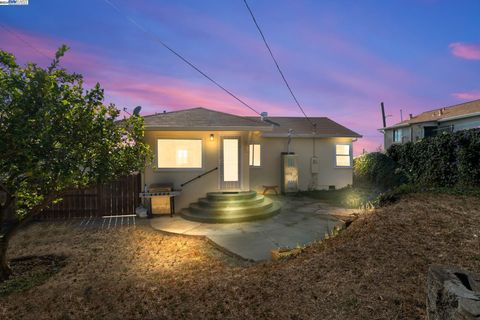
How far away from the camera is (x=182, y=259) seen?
476 cm

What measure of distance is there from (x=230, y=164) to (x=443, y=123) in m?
17.9

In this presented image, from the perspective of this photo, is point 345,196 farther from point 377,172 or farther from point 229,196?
point 229,196

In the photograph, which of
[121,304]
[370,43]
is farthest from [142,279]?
[370,43]

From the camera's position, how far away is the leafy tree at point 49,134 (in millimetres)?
3357

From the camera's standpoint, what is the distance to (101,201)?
28.0 ft

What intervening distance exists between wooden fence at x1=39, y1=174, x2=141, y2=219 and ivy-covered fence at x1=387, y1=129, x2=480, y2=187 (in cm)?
1094

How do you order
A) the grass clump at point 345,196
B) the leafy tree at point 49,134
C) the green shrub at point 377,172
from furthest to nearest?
the green shrub at point 377,172 < the grass clump at point 345,196 < the leafy tree at point 49,134

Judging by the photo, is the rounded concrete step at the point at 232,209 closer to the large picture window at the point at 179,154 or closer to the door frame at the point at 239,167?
the door frame at the point at 239,167

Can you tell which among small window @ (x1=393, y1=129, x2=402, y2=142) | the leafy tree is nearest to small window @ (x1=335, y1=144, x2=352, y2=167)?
small window @ (x1=393, y1=129, x2=402, y2=142)

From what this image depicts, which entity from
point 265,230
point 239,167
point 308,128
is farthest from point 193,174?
point 308,128

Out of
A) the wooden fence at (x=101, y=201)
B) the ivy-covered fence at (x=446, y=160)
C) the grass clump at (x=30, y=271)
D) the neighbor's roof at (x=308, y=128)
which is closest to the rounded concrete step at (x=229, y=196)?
the wooden fence at (x=101, y=201)

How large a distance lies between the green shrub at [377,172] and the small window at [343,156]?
1.79 meters

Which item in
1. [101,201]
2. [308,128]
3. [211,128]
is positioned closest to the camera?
[211,128]

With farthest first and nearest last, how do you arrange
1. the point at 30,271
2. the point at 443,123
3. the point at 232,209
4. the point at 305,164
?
1. the point at 443,123
2. the point at 305,164
3. the point at 232,209
4. the point at 30,271
